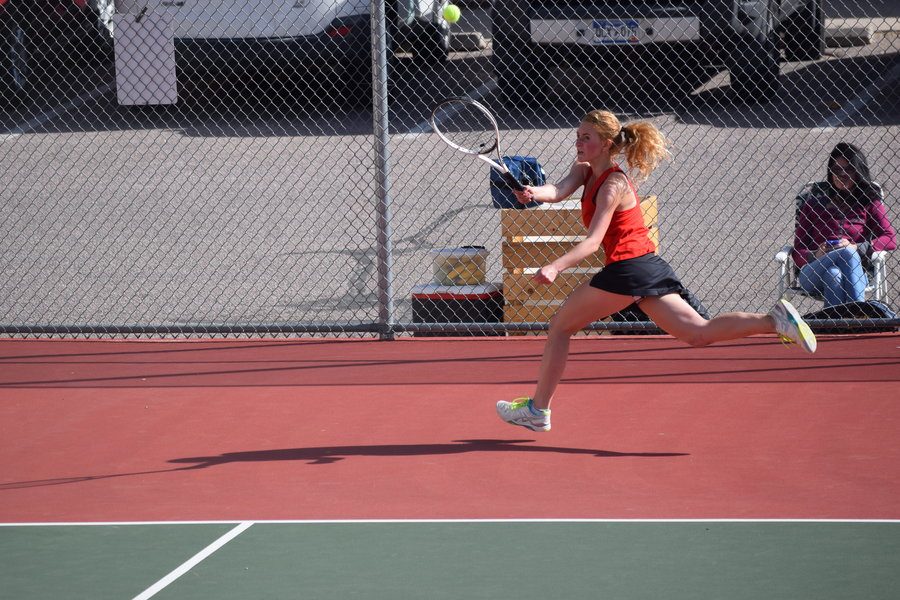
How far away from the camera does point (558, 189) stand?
5840 millimetres

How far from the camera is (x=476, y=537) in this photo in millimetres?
4773

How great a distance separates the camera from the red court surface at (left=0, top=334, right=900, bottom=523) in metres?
5.29

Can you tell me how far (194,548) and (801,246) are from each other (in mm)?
4941

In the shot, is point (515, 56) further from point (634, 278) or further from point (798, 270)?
point (634, 278)

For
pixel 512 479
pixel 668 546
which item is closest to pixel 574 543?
pixel 668 546

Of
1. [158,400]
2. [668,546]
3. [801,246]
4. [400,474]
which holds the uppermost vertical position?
[801,246]

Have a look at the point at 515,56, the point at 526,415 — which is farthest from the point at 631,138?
the point at 515,56

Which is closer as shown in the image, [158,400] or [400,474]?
[400,474]

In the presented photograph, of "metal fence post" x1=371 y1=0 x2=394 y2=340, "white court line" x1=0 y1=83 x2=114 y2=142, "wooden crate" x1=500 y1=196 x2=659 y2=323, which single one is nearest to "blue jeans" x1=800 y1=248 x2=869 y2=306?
"wooden crate" x1=500 y1=196 x2=659 y2=323

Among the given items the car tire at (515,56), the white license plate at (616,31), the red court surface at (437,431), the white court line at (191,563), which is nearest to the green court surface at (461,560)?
the white court line at (191,563)

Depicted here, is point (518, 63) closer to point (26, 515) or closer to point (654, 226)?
point (654, 226)

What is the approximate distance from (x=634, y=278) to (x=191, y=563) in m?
2.38

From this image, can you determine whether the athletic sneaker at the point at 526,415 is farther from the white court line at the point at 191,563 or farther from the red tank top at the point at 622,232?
the white court line at the point at 191,563

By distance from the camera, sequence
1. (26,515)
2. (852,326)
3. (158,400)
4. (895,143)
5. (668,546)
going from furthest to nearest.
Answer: (895,143), (852,326), (158,400), (26,515), (668,546)
